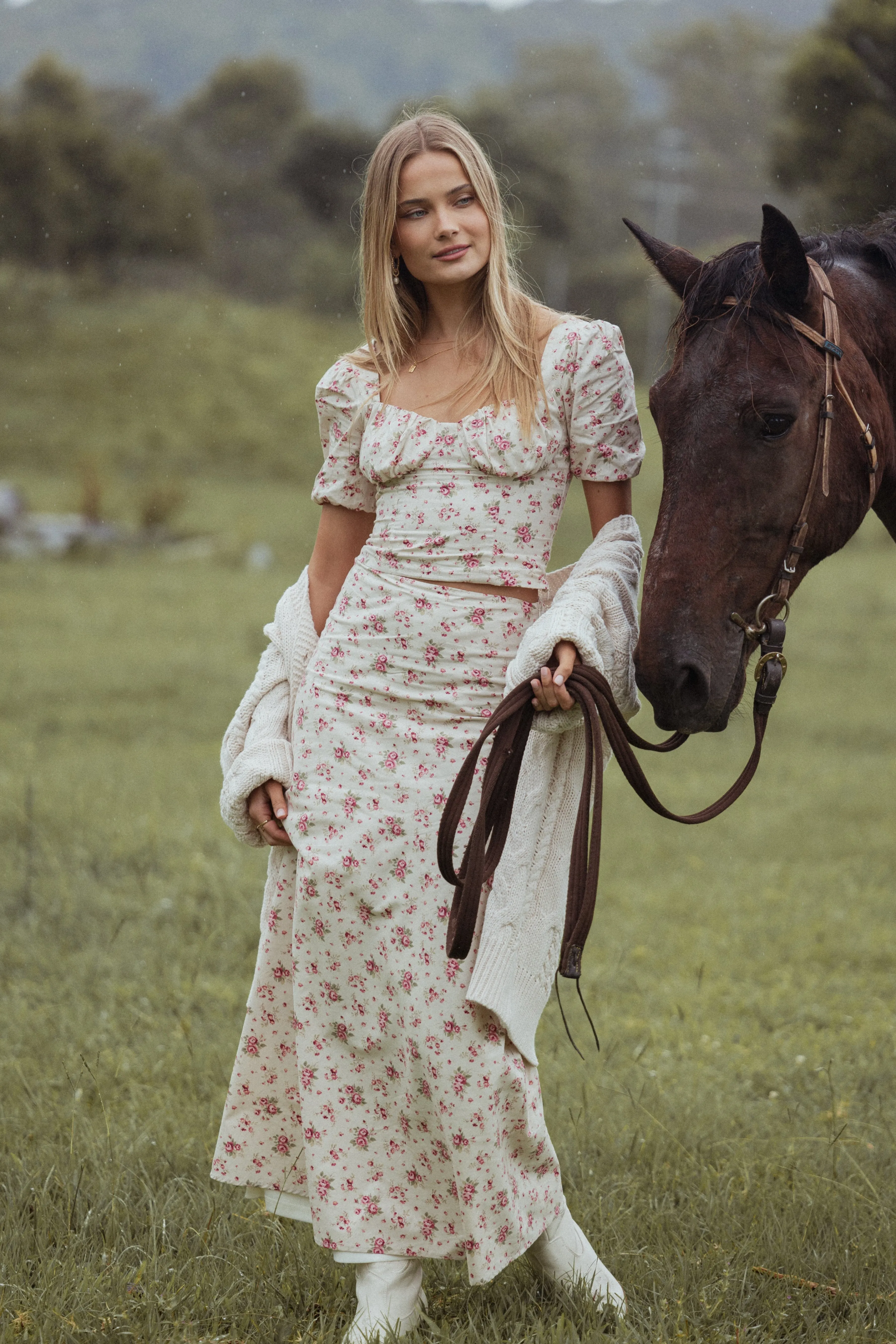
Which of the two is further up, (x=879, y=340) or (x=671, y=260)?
(x=671, y=260)

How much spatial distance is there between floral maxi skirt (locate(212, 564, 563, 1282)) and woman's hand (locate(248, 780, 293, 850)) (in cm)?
4

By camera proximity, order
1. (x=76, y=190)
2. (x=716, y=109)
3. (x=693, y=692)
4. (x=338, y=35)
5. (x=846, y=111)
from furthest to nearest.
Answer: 1. (x=338, y=35)
2. (x=716, y=109)
3. (x=76, y=190)
4. (x=846, y=111)
5. (x=693, y=692)

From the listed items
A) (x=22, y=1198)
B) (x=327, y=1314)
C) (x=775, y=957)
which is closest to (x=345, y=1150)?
(x=327, y=1314)

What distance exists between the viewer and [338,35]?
117m

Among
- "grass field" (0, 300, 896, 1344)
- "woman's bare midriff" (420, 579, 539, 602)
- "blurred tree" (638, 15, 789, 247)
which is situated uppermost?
"blurred tree" (638, 15, 789, 247)

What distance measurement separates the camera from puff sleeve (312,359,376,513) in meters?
2.45

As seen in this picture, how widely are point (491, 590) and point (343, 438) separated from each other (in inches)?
16.8

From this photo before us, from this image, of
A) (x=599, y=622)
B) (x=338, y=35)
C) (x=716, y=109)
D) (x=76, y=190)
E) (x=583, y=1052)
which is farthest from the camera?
(x=338, y=35)

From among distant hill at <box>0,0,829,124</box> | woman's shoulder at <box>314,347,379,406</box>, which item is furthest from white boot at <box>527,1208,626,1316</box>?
distant hill at <box>0,0,829,124</box>

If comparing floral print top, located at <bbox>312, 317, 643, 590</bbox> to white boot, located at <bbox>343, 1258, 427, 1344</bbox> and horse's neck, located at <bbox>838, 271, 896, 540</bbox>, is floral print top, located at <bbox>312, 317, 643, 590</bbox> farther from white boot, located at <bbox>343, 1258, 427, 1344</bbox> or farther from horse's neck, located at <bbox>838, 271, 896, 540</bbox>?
white boot, located at <bbox>343, 1258, 427, 1344</bbox>

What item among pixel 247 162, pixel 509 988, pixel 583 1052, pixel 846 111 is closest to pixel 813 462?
pixel 509 988

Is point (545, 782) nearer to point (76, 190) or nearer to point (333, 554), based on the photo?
point (333, 554)

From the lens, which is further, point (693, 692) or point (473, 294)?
point (473, 294)

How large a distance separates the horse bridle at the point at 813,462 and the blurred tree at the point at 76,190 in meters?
21.8
